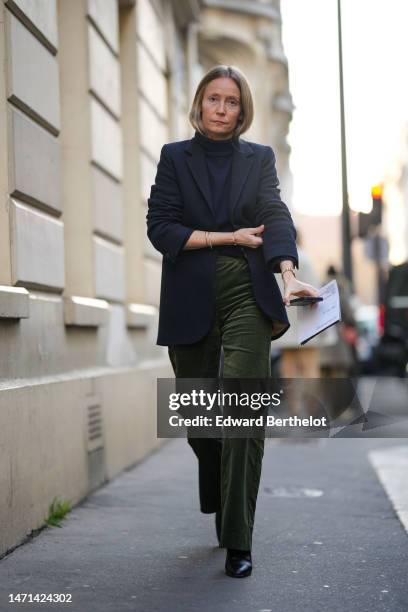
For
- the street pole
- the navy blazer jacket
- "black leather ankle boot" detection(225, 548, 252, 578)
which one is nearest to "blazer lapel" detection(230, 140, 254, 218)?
the navy blazer jacket

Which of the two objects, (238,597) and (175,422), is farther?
(175,422)

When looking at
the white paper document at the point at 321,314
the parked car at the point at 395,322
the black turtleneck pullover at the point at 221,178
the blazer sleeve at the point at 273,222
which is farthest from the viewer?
the parked car at the point at 395,322

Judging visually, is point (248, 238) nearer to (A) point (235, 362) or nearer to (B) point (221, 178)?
(B) point (221, 178)

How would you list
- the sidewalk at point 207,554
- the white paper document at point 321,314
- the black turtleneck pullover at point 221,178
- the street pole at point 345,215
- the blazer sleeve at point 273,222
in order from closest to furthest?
the sidewalk at point 207,554, the white paper document at point 321,314, the blazer sleeve at point 273,222, the black turtleneck pullover at point 221,178, the street pole at point 345,215

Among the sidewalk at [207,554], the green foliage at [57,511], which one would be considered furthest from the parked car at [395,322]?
the green foliage at [57,511]

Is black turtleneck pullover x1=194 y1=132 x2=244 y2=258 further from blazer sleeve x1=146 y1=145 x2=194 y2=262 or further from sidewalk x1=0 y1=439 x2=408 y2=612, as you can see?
sidewalk x1=0 y1=439 x2=408 y2=612

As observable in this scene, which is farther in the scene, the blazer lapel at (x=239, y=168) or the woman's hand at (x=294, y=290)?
the blazer lapel at (x=239, y=168)

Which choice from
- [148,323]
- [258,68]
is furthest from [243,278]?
[258,68]

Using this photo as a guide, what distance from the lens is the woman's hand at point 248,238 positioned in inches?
187

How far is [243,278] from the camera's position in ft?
15.8

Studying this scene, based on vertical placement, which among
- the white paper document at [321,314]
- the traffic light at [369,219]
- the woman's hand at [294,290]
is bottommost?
the white paper document at [321,314]

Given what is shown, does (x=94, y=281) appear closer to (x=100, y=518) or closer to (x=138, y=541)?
(x=100, y=518)

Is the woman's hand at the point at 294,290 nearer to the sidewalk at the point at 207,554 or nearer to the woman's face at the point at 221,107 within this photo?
the woman's face at the point at 221,107

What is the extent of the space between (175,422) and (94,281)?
2.96 meters
